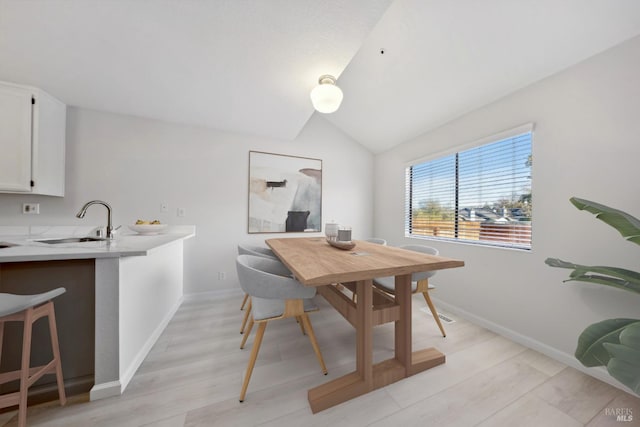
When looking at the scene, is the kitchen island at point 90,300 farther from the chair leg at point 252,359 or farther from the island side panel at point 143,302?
the chair leg at point 252,359

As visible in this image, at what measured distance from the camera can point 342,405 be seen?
116 cm

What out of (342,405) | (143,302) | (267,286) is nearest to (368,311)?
(342,405)

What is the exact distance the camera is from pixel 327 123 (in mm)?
3414

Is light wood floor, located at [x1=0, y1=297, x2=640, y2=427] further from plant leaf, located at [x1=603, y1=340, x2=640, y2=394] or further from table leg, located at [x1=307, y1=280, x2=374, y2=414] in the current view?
plant leaf, located at [x1=603, y1=340, x2=640, y2=394]

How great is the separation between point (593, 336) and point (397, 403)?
1.06m

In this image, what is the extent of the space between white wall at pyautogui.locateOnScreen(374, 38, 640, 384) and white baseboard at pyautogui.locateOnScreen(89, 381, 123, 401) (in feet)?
9.43

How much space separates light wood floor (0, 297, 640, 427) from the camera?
1071 millimetres

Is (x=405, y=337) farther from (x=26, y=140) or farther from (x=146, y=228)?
(x=26, y=140)

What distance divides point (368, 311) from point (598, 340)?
3.62 ft

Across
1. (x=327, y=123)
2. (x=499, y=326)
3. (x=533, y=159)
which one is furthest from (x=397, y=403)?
(x=327, y=123)

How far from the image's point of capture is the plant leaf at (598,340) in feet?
3.26

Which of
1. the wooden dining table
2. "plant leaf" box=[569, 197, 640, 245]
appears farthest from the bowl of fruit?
"plant leaf" box=[569, 197, 640, 245]

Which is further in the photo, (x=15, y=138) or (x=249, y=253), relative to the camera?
(x=249, y=253)

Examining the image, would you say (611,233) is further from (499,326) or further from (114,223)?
(114,223)
